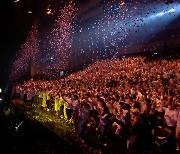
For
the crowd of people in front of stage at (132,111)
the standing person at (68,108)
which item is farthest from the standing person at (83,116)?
→ the standing person at (68,108)

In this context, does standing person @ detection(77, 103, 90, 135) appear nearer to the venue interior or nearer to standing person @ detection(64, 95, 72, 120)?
the venue interior

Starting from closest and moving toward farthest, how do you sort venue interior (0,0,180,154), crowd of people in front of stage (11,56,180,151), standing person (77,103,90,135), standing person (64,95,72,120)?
crowd of people in front of stage (11,56,180,151)
venue interior (0,0,180,154)
standing person (77,103,90,135)
standing person (64,95,72,120)

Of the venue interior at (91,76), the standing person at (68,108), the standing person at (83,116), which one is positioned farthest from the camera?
the standing person at (68,108)

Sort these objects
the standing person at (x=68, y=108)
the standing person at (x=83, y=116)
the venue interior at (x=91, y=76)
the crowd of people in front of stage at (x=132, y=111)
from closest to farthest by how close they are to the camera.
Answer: the crowd of people in front of stage at (x=132, y=111)
the venue interior at (x=91, y=76)
the standing person at (x=83, y=116)
the standing person at (x=68, y=108)

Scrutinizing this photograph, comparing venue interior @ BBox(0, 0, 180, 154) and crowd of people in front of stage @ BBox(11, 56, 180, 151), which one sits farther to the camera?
venue interior @ BBox(0, 0, 180, 154)

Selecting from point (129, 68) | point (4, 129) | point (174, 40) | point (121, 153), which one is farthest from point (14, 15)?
point (121, 153)

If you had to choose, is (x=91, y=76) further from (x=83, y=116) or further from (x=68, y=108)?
(x=83, y=116)

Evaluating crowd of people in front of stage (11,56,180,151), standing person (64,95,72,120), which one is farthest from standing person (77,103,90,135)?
standing person (64,95,72,120)

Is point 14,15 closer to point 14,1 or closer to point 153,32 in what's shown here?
point 14,1

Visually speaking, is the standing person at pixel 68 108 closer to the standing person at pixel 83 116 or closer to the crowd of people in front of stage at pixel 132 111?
the crowd of people in front of stage at pixel 132 111

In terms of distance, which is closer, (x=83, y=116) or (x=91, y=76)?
(x=83, y=116)

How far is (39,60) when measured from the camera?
116ft

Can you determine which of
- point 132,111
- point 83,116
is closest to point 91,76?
point 83,116

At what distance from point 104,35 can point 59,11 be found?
5.51m
